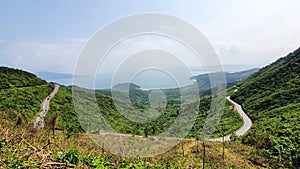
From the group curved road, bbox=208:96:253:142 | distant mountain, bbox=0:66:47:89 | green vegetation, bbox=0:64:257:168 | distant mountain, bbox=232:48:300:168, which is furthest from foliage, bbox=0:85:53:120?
distant mountain, bbox=232:48:300:168

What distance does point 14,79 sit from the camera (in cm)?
4362

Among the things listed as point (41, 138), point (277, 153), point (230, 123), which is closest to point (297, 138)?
point (277, 153)

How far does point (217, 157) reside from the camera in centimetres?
1159

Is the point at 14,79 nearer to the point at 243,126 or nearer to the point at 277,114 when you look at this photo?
the point at 243,126

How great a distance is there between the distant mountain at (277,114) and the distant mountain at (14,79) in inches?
1458

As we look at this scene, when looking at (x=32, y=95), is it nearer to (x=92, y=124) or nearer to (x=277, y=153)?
(x=92, y=124)

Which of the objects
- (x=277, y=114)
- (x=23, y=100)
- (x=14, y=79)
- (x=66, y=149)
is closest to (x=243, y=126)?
(x=277, y=114)

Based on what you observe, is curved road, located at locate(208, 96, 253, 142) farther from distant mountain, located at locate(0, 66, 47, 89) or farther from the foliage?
distant mountain, located at locate(0, 66, 47, 89)

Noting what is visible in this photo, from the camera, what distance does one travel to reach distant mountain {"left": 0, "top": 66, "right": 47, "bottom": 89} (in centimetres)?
4025

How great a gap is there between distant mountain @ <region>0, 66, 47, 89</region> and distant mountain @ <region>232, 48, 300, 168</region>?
37.0 metres

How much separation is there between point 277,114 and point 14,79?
44.1m

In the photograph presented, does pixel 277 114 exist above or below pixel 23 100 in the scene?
below

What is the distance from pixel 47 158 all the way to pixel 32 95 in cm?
3854

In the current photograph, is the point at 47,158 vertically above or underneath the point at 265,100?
underneath
